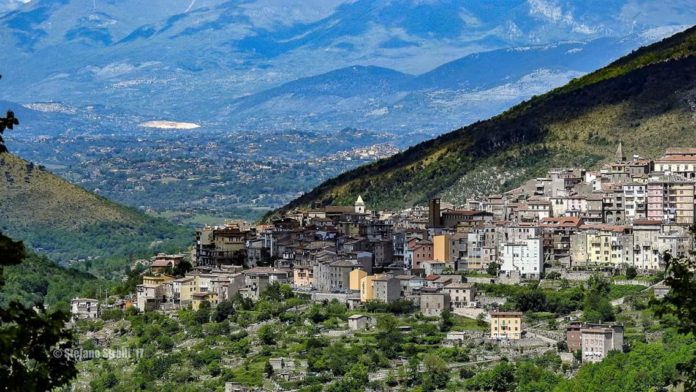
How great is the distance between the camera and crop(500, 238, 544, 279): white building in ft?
221

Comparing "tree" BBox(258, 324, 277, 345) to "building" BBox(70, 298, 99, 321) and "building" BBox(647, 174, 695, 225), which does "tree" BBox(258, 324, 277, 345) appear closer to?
"building" BBox(70, 298, 99, 321)

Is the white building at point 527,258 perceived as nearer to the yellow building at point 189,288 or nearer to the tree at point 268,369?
the tree at point 268,369

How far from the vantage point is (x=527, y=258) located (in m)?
67.6

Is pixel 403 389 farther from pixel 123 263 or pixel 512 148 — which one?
pixel 123 263

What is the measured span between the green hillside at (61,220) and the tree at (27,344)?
111 metres

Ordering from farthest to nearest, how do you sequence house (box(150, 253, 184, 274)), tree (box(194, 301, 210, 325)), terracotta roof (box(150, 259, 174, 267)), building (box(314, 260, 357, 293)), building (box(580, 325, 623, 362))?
1. terracotta roof (box(150, 259, 174, 267))
2. house (box(150, 253, 184, 274))
3. tree (box(194, 301, 210, 325))
4. building (box(314, 260, 357, 293))
5. building (box(580, 325, 623, 362))

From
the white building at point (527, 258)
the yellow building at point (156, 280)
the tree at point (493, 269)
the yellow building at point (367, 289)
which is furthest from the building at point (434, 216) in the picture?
the yellow building at point (156, 280)

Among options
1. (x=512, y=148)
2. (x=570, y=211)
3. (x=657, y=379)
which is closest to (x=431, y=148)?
(x=512, y=148)

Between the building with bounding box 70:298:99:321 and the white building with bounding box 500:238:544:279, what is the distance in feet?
55.5

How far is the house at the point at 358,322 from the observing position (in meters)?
63.9

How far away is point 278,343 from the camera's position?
212 ft

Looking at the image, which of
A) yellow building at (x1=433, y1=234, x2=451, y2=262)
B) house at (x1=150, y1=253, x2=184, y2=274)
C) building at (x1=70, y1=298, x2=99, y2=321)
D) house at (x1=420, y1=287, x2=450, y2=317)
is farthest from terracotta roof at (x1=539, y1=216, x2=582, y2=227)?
building at (x1=70, y1=298, x2=99, y2=321)

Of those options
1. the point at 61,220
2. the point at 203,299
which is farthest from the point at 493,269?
the point at 61,220

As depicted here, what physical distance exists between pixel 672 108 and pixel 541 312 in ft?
124
